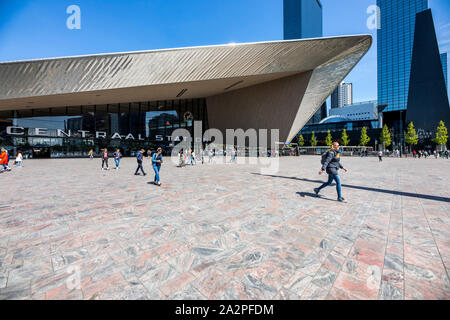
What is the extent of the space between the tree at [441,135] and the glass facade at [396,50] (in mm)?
53507

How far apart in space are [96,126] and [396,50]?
133 meters

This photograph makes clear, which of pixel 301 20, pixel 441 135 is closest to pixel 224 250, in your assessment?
pixel 441 135

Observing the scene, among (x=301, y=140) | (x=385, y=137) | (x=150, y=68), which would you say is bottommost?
(x=385, y=137)

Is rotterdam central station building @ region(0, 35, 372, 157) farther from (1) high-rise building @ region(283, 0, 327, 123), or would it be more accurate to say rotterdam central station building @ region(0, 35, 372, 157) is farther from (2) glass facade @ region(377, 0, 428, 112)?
(1) high-rise building @ region(283, 0, 327, 123)

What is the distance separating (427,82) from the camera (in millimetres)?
48469

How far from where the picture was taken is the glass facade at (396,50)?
3575 inches

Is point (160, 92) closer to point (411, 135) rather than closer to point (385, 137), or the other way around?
point (411, 135)

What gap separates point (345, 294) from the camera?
1.90 m

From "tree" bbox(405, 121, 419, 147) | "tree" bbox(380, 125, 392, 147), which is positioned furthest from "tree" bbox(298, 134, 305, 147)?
"tree" bbox(405, 121, 419, 147)

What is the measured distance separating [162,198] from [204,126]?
3147 centimetres

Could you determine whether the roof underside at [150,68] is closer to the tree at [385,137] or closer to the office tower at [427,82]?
the office tower at [427,82]

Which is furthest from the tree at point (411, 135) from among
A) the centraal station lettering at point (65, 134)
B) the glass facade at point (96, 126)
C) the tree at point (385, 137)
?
the centraal station lettering at point (65, 134)

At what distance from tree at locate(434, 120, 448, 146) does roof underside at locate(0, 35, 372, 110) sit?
4071 cm

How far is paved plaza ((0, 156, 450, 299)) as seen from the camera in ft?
6.48
